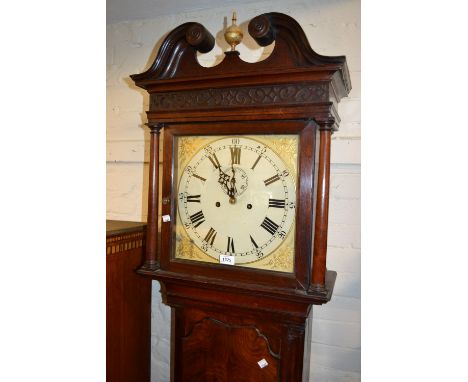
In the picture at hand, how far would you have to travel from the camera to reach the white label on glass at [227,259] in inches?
42.9

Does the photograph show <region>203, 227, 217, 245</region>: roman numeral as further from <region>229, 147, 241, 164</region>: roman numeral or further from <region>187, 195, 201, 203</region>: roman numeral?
<region>229, 147, 241, 164</region>: roman numeral

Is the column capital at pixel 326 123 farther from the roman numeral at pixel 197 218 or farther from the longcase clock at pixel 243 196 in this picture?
the roman numeral at pixel 197 218

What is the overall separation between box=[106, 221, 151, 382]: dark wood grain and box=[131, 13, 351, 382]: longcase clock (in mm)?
199

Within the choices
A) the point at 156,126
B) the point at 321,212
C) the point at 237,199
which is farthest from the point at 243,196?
the point at 156,126

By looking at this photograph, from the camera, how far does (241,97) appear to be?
3.42 feet

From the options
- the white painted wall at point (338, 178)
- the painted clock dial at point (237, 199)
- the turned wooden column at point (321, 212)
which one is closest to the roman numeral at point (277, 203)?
the painted clock dial at point (237, 199)

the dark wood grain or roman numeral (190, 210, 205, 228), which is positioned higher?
roman numeral (190, 210, 205, 228)

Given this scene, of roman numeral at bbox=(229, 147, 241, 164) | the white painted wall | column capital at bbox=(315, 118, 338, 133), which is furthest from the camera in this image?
the white painted wall

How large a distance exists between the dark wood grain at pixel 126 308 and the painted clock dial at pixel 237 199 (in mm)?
358

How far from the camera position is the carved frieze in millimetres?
970

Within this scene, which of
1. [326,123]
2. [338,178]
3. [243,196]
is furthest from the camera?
[338,178]

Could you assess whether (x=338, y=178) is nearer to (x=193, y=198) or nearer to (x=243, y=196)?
(x=243, y=196)

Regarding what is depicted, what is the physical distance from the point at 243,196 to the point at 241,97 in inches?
12.6

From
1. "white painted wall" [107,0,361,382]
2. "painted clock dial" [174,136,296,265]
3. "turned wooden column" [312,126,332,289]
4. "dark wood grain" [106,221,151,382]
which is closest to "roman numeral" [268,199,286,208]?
"painted clock dial" [174,136,296,265]
